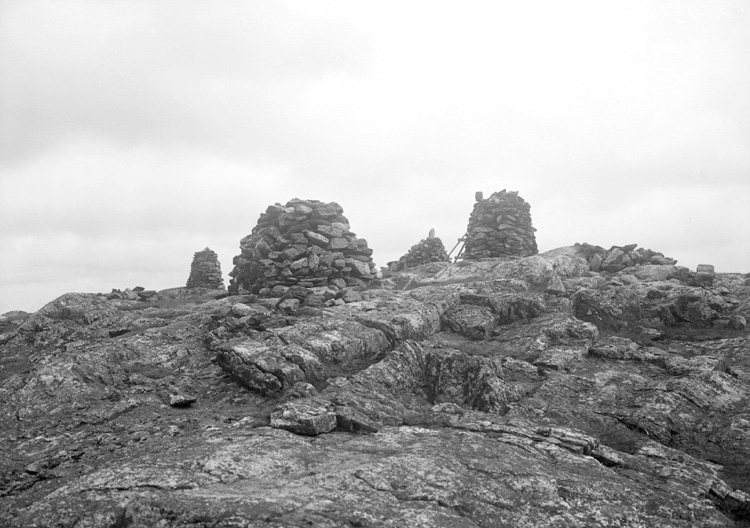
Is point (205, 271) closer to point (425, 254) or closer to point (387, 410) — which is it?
point (425, 254)

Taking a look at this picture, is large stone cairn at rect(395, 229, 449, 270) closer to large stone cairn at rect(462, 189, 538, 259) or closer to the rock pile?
large stone cairn at rect(462, 189, 538, 259)

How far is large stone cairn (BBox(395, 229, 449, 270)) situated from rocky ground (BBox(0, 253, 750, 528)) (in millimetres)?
24608

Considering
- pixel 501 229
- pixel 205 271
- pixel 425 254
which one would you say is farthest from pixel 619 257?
pixel 205 271

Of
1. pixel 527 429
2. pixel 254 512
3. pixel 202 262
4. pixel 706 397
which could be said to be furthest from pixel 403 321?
pixel 202 262

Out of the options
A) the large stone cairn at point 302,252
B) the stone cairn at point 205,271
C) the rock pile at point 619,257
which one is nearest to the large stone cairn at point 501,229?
the rock pile at point 619,257

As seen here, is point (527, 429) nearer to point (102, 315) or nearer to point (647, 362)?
point (647, 362)

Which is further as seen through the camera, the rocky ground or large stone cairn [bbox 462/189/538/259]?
large stone cairn [bbox 462/189/538/259]

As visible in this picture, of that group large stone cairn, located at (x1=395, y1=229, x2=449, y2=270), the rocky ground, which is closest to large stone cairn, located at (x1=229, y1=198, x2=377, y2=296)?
the rocky ground

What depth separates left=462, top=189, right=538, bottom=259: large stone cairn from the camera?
34.7m

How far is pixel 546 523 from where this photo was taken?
27.2ft

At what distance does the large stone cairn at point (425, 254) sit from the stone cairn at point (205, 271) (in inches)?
717

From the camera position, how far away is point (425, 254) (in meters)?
47.6

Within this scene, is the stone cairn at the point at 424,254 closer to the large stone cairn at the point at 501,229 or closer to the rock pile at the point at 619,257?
the large stone cairn at the point at 501,229

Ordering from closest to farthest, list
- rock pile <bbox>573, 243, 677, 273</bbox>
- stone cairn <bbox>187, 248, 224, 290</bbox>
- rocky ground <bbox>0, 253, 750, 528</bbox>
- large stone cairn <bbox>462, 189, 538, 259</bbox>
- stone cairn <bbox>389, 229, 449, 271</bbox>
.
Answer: rocky ground <bbox>0, 253, 750, 528</bbox>, rock pile <bbox>573, 243, 677, 273</bbox>, large stone cairn <bbox>462, 189, 538, 259</bbox>, stone cairn <bbox>187, 248, 224, 290</bbox>, stone cairn <bbox>389, 229, 449, 271</bbox>
